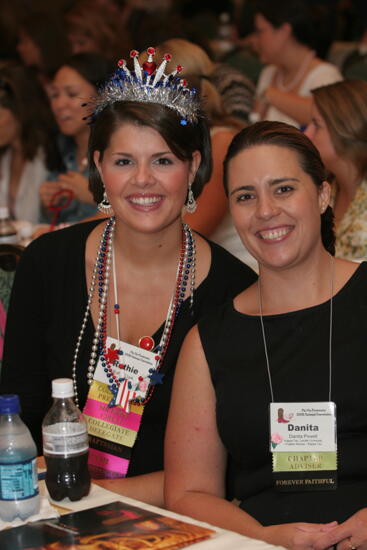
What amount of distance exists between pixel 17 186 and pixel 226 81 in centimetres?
155

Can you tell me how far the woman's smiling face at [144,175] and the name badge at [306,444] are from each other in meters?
0.67

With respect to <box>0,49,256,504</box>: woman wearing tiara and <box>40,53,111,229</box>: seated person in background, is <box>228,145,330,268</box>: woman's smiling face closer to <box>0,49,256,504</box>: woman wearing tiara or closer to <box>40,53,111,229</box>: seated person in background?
<box>0,49,256,504</box>: woman wearing tiara

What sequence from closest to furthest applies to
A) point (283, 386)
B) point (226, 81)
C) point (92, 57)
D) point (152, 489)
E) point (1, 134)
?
point (283, 386), point (152, 489), point (92, 57), point (1, 134), point (226, 81)

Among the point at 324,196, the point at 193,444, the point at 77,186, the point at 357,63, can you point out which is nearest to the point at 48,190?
the point at 77,186

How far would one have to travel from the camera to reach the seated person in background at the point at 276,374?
76.6 inches

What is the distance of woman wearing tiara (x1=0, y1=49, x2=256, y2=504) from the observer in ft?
7.67

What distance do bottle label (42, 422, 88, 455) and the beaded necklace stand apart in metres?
0.51

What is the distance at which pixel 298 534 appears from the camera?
5.98 ft

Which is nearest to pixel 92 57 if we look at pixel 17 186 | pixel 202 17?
pixel 17 186

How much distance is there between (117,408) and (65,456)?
21.4 inches

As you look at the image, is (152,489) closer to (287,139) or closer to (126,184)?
(126,184)

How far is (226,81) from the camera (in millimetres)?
5781

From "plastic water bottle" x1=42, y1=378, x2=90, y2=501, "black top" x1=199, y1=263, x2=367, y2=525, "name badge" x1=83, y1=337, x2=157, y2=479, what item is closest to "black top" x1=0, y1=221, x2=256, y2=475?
"name badge" x1=83, y1=337, x2=157, y2=479

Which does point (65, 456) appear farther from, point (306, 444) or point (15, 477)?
point (306, 444)
